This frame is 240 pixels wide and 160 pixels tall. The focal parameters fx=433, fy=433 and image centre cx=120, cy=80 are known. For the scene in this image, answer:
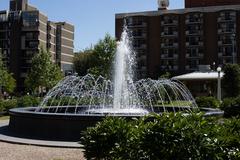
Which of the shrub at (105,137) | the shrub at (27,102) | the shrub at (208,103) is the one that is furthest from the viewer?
the shrub at (208,103)

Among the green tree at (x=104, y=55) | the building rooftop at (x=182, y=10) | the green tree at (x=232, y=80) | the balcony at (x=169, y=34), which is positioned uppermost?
the building rooftop at (x=182, y=10)

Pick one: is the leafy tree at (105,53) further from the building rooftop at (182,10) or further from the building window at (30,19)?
the building window at (30,19)

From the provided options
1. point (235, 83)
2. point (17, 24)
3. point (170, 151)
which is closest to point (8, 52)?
point (17, 24)

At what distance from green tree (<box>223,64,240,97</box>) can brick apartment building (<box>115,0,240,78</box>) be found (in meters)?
35.4

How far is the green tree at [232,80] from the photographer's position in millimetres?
39938

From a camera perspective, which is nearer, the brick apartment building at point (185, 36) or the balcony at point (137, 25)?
the brick apartment building at point (185, 36)

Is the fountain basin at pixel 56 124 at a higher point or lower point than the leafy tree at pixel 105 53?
lower

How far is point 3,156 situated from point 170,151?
650 cm

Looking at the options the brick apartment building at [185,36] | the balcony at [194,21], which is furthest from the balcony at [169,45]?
the balcony at [194,21]

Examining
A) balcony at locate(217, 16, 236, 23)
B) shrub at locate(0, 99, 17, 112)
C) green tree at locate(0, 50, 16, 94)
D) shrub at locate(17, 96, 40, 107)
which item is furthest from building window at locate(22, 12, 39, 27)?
shrub at locate(0, 99, 17, 112)

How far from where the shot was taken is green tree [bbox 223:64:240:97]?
1572 inches

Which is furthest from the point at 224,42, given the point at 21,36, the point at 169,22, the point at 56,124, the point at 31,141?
the point at 31,141

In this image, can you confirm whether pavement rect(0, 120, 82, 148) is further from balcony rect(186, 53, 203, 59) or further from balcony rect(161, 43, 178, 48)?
balcony rect(161, 43, 178, 48)

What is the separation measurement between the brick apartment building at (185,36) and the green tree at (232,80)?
1392 inches
